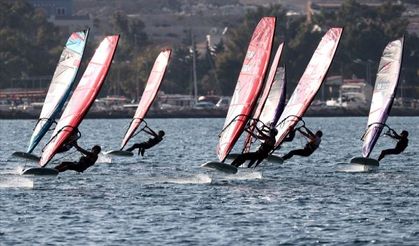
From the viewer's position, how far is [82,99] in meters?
61.1

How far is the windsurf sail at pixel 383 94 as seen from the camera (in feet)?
219

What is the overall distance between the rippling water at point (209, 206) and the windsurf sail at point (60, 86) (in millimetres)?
1867

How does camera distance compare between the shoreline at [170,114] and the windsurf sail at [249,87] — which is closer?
the windsurf sail at [249,87]

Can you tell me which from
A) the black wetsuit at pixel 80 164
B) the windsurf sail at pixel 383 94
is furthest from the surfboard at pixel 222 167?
the windsurf sail at pixel 383 94

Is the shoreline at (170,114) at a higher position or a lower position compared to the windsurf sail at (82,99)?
lower

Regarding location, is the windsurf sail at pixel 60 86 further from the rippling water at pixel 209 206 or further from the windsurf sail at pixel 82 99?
the rippling water at pixel 209 206

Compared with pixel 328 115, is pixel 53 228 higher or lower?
higher

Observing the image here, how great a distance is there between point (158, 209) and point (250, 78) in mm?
10868

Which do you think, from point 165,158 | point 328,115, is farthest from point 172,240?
point 328,115

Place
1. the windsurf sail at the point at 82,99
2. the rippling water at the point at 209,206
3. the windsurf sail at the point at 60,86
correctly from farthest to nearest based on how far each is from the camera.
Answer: the windsurf sail at the point at 60,86 < the windsurf sail at the point at 82,99 < the rippling water at the point at 209,206

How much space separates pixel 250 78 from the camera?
204 ft

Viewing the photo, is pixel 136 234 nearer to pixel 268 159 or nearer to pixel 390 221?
pixel 390 221

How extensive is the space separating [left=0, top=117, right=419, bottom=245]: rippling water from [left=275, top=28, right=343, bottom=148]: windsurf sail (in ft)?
7.51

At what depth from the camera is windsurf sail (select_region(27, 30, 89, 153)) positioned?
62.7 meters
